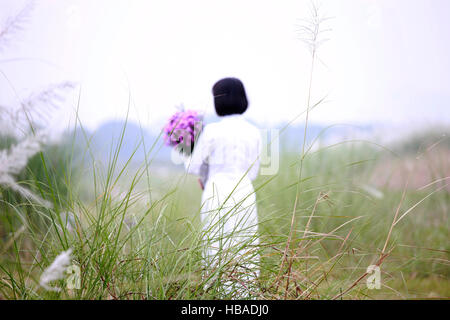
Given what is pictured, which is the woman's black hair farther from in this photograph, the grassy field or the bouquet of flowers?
the grassy field

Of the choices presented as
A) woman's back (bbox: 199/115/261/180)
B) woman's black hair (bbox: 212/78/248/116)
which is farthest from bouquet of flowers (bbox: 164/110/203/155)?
woman's black hair (bbox: 212/78/248/116)

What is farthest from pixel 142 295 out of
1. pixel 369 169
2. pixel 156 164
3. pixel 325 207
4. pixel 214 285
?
pixel 369 169

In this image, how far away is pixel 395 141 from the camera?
12.7 feet

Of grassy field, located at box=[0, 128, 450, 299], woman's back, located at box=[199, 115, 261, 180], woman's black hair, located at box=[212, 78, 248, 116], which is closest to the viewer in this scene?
grassy field, located at box=[0, 128, 450, 299]

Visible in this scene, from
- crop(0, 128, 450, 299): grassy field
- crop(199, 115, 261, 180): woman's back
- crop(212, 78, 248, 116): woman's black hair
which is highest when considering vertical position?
crop(212, 78, 248, 116): woman's black hair

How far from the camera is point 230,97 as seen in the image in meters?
2.48

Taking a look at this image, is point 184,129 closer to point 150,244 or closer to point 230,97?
point 230,97

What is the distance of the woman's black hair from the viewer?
2.48m

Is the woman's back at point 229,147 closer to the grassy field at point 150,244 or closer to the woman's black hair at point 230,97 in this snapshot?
the woman's black hair at point 230,97

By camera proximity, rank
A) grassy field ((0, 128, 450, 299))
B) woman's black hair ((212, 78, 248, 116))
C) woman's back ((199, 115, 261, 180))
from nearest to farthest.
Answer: grassy field ((0, 128, 450, 299)) < woman's back ((199, 115, 261, 180)) < woman's black hair ((212, 78, 248, 116))

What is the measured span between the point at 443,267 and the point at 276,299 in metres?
2.69

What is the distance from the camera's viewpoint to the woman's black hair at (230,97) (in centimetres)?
248

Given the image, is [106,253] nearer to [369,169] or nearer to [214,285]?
[214,285]

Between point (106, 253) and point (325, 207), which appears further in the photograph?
point (325, 207)
